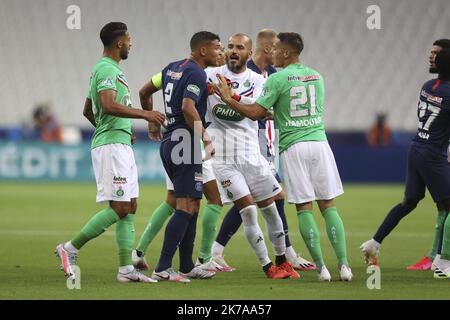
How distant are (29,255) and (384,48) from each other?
66.8ft

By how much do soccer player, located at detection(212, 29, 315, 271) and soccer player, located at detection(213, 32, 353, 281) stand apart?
1343 mm

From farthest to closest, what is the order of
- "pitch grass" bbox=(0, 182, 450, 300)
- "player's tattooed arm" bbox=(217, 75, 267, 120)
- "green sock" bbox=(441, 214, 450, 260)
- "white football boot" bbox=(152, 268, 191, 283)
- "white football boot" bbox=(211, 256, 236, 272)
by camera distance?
1. "white football boot" bbox=(211, 256, 236, 272)
2. "green sock" bbox=(441, 214, 450, 260)
3. "player's tattooed arm" bbox=(217, 75, 267, 120)
4. "white football boot" bbox=(152, 268, 191, 283)
5. "pitch grass" bbox=(0, 182, 450, 300)

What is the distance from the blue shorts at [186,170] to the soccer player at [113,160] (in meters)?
0.38

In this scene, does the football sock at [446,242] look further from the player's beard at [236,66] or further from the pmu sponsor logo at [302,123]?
the player's beard at [236,66]

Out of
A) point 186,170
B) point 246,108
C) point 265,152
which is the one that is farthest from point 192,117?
point 265,152

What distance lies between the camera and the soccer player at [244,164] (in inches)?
345

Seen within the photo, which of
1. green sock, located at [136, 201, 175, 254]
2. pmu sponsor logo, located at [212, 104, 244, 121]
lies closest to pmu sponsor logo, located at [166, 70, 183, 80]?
pmu sponsor logo, located at [212, 104, 244, 121]

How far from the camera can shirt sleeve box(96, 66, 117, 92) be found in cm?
800

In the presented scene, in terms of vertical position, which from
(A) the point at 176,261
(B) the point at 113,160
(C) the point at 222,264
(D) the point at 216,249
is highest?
(B) the point at 113,160

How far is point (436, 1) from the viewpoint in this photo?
28.7m

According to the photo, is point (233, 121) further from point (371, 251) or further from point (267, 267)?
point (371, 251)

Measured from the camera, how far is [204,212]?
9.39 m

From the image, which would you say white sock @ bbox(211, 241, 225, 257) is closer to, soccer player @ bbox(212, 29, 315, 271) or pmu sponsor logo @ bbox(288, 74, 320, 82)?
soccer player @ bbox(212, 29, 315, 271)

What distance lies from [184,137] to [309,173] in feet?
4.17
